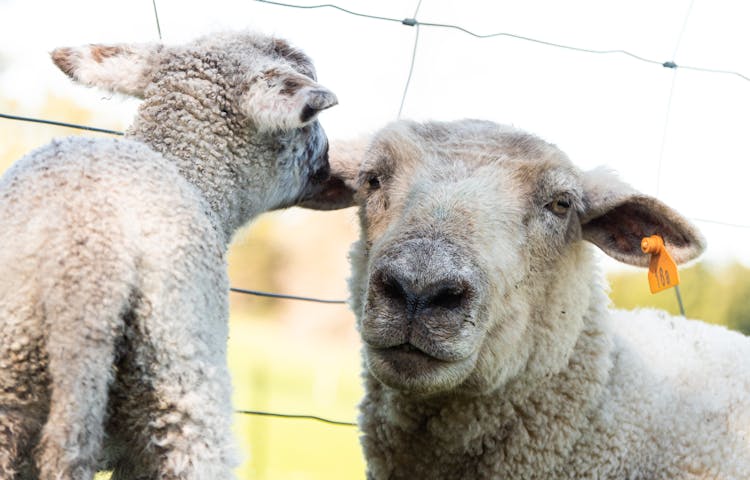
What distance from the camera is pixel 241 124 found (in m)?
2.84

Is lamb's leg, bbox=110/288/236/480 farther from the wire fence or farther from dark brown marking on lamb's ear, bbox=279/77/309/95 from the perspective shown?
the wire fence

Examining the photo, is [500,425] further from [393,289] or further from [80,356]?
[80,356]

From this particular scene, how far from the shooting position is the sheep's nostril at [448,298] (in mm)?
2416

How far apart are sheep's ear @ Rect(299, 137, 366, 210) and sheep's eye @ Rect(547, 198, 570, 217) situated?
0.82 m

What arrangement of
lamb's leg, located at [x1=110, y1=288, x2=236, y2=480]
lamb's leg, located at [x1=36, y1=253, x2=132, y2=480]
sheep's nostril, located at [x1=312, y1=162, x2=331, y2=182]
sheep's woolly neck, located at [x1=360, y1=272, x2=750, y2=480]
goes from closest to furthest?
lamb's leg, located at [x1=36, y1=253, x2=132, y2=480] < lamb's leg, located at [x1=110, y1=288, x2=236, y2=480] < sheep's woolly neck, located at [x1=360, y1=272, x2=750, y2=480] < sheep's nostril, located at [x1=312, y1=162, x2=331, y2=182]

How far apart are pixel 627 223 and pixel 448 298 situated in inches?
37.9

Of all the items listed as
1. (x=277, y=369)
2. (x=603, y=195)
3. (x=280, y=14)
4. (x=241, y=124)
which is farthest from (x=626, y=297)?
(x=241, y=124)

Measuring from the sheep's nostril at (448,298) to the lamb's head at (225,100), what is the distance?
0.72 meters

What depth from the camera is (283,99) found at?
2738mm

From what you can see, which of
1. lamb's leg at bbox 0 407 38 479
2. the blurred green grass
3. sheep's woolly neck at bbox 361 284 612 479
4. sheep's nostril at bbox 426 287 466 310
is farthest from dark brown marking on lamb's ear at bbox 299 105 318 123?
the blurred green grass

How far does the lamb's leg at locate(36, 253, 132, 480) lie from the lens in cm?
208

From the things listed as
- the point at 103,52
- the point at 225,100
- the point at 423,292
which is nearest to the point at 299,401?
the point at 103,52

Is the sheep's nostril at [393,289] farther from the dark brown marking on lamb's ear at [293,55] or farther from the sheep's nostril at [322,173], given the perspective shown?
the dark brown marking on lamb's ear at [293,55]

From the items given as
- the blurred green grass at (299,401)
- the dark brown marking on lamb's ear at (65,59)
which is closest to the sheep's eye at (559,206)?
the dark brown marking on lamb's ear at (65,59)
